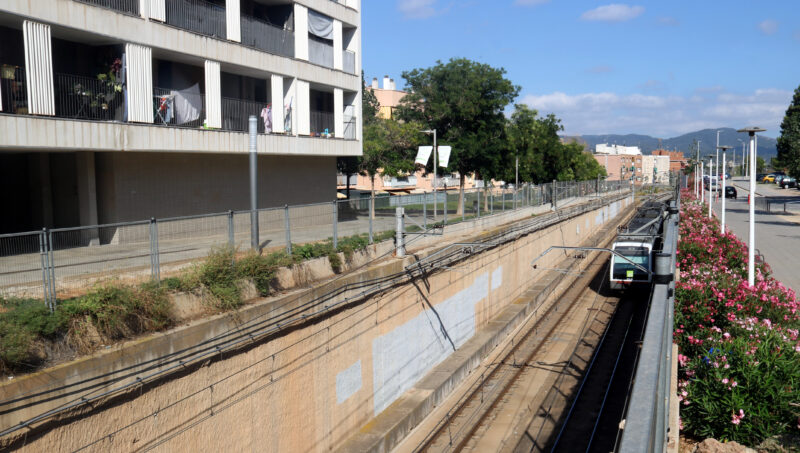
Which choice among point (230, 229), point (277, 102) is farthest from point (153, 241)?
point (277, 102)

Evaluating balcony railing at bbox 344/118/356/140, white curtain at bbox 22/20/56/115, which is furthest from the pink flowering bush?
balcony railing at bbox 344/118/356/140

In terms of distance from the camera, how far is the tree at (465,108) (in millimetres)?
35094

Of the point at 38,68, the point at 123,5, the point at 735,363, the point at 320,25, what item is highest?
the point at 320,25

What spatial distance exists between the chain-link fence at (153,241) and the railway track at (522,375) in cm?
524

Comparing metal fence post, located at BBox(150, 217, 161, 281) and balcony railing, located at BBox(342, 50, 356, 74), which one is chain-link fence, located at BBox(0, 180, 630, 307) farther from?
balcony railing, located at BBox(342, 50, 356, 74)

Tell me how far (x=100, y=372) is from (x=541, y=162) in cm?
4886

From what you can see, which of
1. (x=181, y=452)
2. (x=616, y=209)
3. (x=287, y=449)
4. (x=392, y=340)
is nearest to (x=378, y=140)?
(x=392, y=340)

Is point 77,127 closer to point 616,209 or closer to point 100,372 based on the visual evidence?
point 100,372

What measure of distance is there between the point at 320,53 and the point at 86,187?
10637mm

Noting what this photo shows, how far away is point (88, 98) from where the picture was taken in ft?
50.7

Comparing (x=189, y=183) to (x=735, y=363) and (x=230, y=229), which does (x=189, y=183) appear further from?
(x=735, y=363)

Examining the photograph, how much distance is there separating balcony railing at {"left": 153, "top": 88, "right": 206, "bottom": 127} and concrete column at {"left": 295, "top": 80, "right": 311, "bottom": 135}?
3858 mm

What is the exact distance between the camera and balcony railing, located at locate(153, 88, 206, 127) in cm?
1725

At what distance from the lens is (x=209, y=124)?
18562mm
